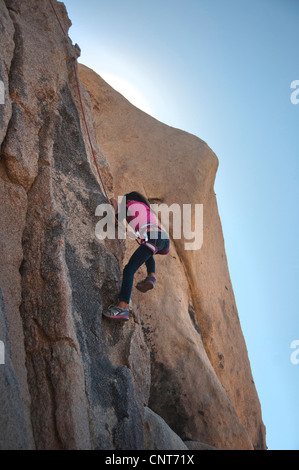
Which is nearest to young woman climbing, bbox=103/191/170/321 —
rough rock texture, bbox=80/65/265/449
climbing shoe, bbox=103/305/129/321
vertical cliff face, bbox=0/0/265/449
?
climbing shoe, bbox=103/305/129/321

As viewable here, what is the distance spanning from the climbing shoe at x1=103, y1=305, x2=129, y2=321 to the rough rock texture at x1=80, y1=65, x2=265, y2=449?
83.8 inches

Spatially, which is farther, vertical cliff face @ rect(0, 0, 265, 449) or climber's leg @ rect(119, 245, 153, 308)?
climber's leg @ rect(119, 245, 153, 308)

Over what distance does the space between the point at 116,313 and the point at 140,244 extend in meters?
0.96

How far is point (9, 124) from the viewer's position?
441cm

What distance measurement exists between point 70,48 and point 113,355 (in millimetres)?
4364

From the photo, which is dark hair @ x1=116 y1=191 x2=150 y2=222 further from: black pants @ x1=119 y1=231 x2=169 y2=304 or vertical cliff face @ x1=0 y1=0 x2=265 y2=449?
black pants @ x1=119 y1=231 x2=169 y2=304

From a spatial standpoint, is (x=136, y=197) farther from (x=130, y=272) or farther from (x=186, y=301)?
(x=186, y=301)

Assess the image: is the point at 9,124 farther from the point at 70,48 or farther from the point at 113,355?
the point at 113,355

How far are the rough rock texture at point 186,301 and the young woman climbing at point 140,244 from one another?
6.34 ft

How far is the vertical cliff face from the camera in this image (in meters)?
3.40

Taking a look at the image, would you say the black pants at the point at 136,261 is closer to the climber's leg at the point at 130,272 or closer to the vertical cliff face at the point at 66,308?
the climber's leg at the point at 130,272

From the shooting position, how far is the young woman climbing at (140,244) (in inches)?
182

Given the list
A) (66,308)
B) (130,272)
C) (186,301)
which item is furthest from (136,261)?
(186,301)
